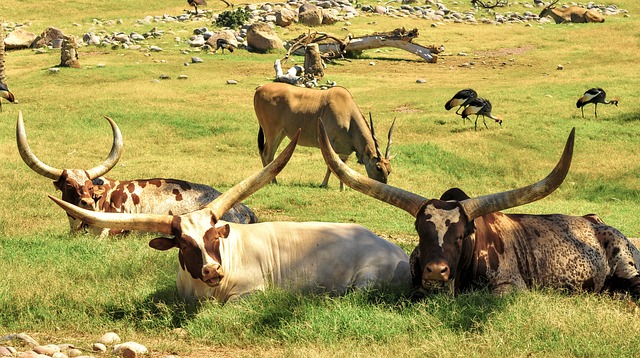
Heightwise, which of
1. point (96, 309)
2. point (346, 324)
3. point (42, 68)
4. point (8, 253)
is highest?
point (346, 324)

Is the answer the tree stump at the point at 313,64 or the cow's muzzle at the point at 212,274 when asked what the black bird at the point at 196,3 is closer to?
the tree stump at the point at 313,64

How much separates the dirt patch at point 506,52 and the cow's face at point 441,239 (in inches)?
1248

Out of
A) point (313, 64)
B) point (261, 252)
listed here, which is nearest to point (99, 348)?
point (261, 252)

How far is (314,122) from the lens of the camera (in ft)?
60.4

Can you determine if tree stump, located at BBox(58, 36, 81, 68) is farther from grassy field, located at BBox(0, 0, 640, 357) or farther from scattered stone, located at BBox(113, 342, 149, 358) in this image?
scattered stone, located at BBox(113, 342, 149, 358)

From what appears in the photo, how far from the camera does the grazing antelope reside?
47.5 m

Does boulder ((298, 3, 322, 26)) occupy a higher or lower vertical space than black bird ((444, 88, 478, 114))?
lower

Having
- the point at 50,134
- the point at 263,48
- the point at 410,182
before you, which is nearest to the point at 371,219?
the point at 410,182

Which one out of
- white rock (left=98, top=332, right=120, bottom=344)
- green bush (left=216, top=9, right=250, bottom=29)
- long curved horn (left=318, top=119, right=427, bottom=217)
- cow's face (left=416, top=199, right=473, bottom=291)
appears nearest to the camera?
white rock (left=98, top=332, right=120, bottom=344)

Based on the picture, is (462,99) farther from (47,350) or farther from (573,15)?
(573,15)

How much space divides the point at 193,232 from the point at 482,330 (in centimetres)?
251

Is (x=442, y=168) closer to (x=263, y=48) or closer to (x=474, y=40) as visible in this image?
(x=263, y=48)

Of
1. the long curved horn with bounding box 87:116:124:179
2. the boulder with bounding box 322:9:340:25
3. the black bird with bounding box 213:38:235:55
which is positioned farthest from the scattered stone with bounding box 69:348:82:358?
the boulder with bounding box 322:9:340:25

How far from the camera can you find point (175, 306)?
745 centimetres
